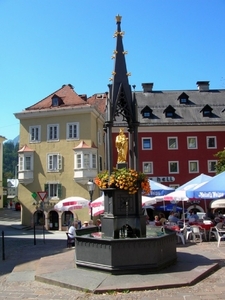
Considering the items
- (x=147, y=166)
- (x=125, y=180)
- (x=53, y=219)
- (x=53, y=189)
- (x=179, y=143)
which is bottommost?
(x=53, y=219)

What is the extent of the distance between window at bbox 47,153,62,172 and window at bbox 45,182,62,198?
1.57m

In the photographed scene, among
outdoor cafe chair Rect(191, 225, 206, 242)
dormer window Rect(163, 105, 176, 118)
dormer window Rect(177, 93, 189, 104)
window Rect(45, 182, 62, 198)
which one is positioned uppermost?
dormer window Rect(177, 93, 189, 104)

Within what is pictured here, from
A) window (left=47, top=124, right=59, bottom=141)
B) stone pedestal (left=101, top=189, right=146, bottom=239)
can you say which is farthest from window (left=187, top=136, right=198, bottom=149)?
stone pedestal (left=101, top=189, right=146, bottom=239)

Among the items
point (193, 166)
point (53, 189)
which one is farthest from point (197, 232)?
point (193, 166)

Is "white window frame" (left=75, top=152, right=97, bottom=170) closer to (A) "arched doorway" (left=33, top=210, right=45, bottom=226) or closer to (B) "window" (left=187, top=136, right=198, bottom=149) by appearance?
(A) "arched doorway" (left=33, top=210, right=45, bottom=226)

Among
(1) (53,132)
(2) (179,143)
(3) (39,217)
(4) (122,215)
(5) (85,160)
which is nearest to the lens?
(4) (122,215)

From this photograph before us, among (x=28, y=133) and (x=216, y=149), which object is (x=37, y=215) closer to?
(x=28, y=133)

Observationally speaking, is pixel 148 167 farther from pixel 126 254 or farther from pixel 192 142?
pixel 126 254

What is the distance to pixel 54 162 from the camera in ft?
121

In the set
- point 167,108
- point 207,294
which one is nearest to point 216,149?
point 167,108

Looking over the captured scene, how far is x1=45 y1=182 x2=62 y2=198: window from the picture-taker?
36.1m

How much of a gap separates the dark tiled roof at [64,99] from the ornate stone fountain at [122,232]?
25518 mm

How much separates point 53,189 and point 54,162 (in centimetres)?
284

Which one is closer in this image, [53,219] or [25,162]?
[53,219]
